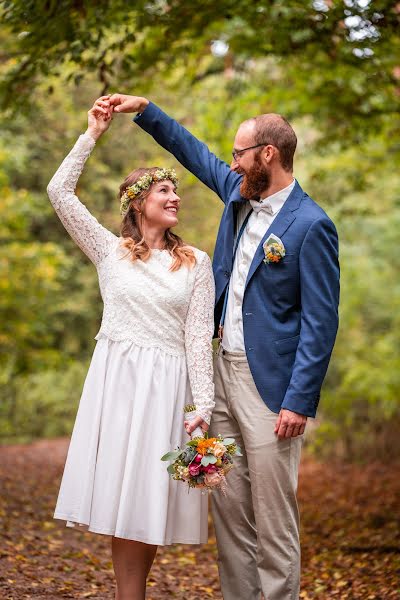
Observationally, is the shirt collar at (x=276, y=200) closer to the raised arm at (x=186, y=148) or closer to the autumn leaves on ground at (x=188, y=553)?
the raised arm at (x=186, y=148)

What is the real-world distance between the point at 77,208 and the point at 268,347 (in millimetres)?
1098

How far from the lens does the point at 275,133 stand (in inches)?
149

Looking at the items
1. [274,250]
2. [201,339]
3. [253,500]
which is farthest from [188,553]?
[274,250]

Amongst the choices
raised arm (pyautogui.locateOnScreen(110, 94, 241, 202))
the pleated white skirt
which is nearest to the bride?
the pleated white skirt

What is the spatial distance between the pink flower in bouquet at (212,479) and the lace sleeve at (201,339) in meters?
0.31

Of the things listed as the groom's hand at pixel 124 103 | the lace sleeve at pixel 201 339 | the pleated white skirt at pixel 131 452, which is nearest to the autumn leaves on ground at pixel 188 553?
the pleated white skirt at pixel 131 452

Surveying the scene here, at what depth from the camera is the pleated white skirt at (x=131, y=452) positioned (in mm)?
3674

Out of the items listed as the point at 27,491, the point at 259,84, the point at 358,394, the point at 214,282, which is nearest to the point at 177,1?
the point at 214,282

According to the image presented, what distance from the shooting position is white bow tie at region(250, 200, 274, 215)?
3.90 m

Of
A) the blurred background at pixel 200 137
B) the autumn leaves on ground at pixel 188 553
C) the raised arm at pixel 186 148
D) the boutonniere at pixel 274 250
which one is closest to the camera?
the boutonniere at pixel 274 250

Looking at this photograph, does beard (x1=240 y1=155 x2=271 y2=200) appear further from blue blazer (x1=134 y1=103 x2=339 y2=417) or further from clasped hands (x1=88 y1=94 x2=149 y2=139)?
clasped hands (x1=88 y1=94 x2=149 y2=139)

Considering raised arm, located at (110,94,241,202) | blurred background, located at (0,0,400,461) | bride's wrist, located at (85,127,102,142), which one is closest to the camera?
bride's wrist, located at (85,127,102,142)

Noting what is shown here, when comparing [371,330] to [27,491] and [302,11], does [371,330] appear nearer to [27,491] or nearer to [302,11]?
[27,491]

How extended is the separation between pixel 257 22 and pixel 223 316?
3643 mm
